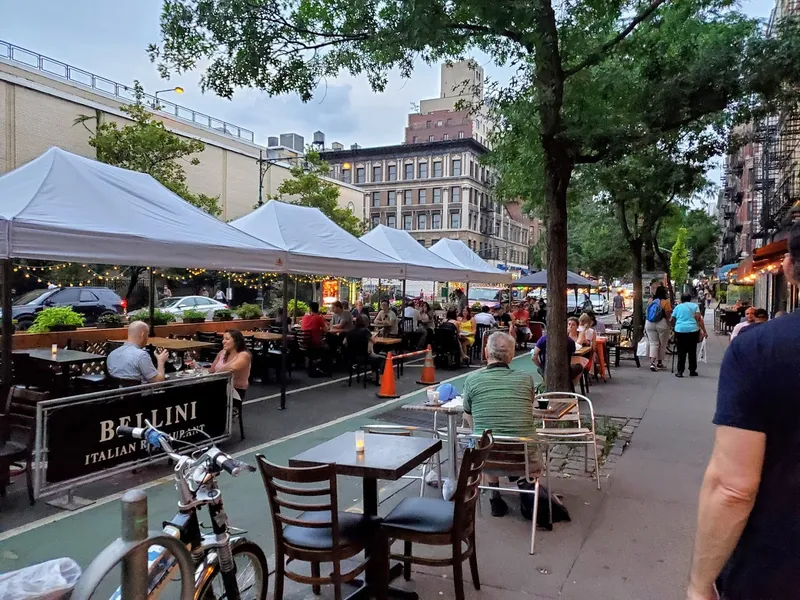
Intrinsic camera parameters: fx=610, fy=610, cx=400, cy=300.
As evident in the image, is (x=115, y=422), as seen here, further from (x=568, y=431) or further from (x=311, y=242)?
(x=311, y=242)

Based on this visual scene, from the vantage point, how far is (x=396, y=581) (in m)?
4.05

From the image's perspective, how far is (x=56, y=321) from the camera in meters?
11.3

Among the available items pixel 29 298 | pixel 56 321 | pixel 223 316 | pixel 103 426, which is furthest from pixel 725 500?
pixel 29 298

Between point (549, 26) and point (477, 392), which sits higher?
point (549, 26)

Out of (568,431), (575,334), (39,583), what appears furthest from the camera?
(575,334)

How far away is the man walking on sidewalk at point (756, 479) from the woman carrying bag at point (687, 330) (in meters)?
12.6

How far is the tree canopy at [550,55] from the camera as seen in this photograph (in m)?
7.53

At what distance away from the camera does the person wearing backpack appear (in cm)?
1464

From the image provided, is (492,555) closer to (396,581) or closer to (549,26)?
(396,581)

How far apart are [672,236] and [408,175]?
1451 inches

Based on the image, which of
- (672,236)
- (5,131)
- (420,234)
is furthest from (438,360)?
(420,234)

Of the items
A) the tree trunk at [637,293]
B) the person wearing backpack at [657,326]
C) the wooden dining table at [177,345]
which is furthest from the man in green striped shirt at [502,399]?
the tree trunk at [637,293]

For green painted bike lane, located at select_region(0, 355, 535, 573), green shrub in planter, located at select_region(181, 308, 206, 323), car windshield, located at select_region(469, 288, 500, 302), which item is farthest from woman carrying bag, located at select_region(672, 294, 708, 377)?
car windshield, located at select_region(469, 288, 500, 302)

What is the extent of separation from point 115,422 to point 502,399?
3563mm
